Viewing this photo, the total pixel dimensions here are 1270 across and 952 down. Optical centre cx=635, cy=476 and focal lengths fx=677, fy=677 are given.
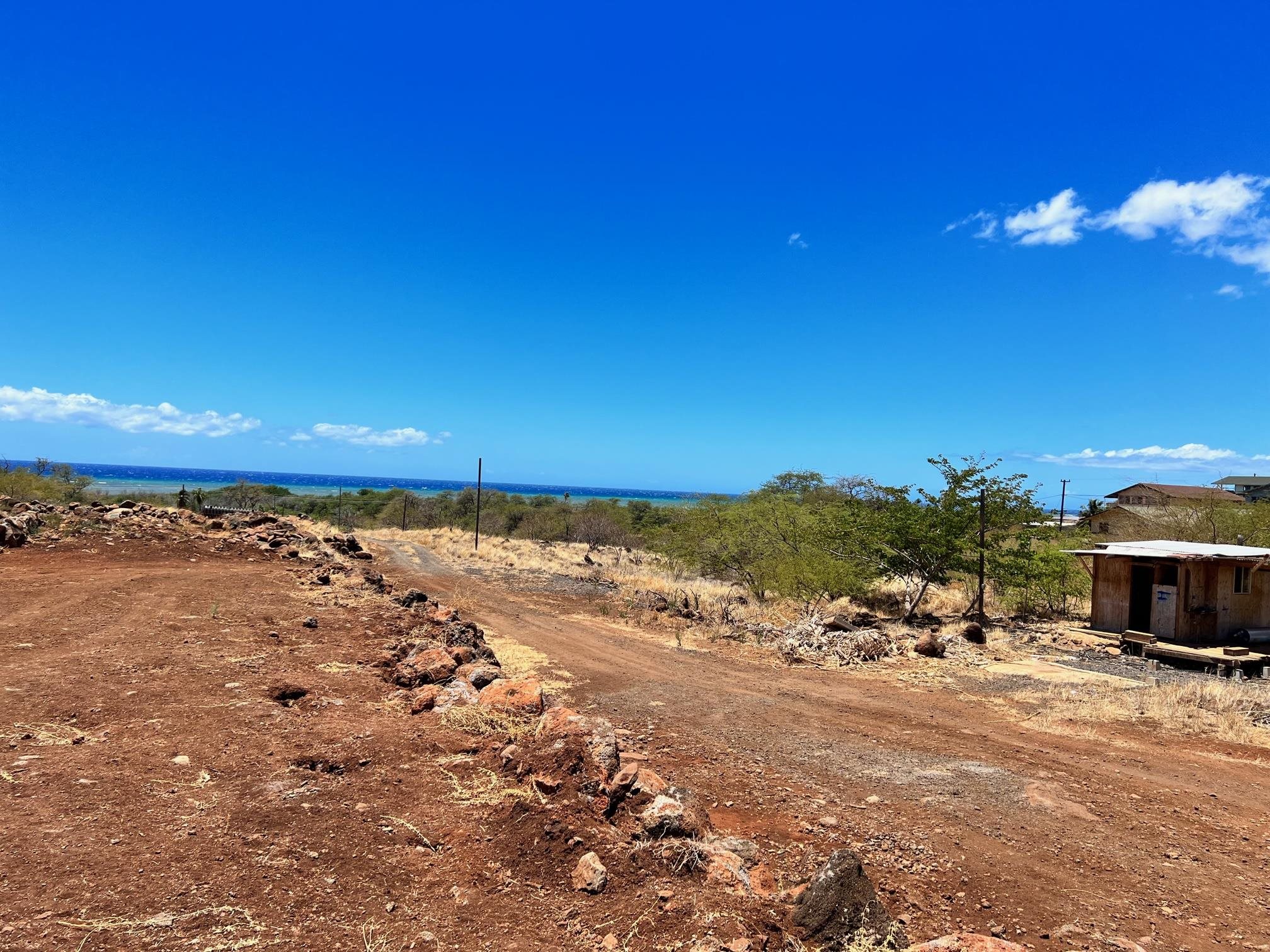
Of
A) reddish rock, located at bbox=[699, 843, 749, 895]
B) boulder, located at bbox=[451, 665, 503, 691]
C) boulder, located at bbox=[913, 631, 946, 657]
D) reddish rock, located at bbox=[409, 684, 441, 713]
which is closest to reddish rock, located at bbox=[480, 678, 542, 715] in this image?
boulder, located at bbox=[451, 665, 503, 691]

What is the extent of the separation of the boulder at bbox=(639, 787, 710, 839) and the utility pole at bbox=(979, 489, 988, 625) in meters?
14.8

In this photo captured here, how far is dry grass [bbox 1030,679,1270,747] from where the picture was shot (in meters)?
8.91

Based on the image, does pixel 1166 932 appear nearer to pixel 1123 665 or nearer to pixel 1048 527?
pixel 1123 665

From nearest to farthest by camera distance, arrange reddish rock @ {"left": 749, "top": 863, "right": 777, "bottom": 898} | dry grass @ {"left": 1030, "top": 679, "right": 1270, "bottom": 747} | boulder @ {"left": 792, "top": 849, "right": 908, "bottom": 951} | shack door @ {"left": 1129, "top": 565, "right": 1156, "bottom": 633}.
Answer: boulder @ {"left": 792, "top": 849, "right": 908, "bottom": 951} < reddish rock @ {"left": 749, "top": 863, "right": 777, "bottom": 898} < dry grass @ {"left": 1030, "top": 679, "right": 1270, "bottom": 747} < shack door @ {"left": 1129, "top": 565, "right": 1156, "bottom": 633}

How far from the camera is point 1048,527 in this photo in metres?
18.7

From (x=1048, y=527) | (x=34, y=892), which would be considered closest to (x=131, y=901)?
(x=34, y=892)

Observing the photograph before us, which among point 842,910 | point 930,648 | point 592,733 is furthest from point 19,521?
point 930,648

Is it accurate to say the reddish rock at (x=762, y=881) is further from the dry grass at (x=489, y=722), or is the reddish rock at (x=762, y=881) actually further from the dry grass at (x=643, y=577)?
the dry grass at (x=643, y=577)

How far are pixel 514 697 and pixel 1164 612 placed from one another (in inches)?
582

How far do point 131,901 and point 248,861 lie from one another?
2.03ft

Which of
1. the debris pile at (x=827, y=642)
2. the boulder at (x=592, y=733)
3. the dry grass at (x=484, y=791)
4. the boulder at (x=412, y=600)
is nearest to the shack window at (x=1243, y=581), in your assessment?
the debris pile at (x=827, y=642)

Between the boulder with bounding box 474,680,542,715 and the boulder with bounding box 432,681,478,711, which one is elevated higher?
the boulder with bounding box 474,680,542,715

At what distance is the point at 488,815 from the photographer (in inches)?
203

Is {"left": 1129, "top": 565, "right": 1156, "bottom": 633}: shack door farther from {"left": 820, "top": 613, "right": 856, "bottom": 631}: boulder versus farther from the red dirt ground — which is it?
the red dirt ground
